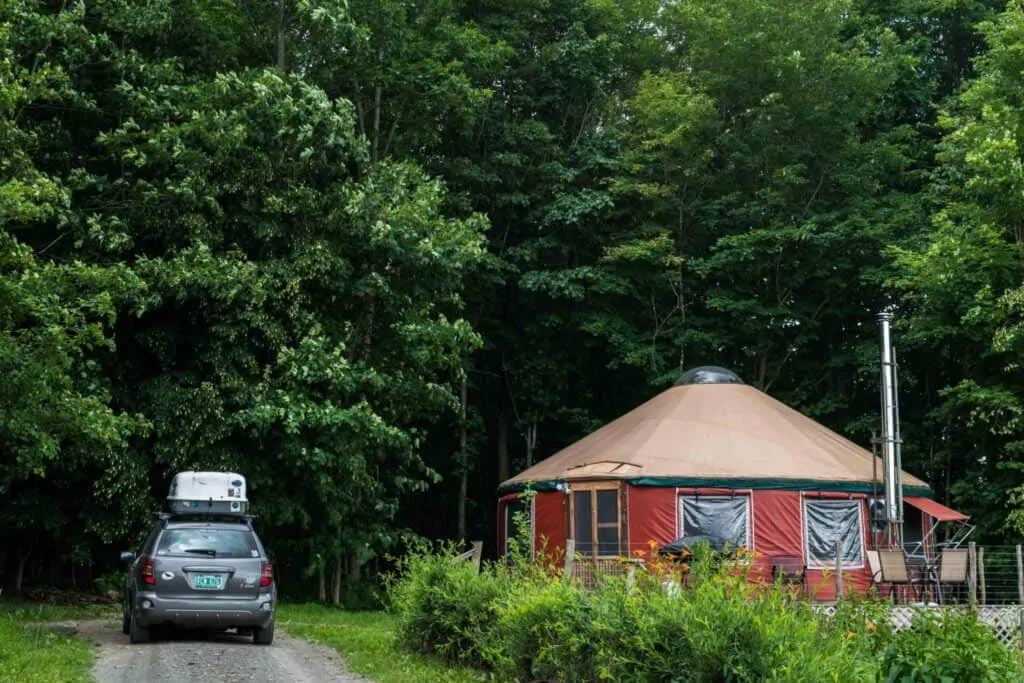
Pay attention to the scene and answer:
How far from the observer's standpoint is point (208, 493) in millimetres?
15008

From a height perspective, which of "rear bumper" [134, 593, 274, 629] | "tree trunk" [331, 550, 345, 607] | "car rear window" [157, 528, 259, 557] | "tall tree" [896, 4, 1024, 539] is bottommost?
"tree trunk" [331, 550, 345, 607]

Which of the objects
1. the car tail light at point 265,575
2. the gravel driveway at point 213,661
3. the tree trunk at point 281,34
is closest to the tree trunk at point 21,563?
the gravel driveway at point 213,661

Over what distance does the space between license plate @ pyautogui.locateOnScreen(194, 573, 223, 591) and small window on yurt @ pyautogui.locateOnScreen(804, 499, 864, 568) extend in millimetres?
11622

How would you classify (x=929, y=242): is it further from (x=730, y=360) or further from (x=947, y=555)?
(x=947, y=555)

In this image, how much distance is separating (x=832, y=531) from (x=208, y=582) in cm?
1227

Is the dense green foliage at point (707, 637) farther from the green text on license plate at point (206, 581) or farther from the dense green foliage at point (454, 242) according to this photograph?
the dense green foliage at point (454, 242)

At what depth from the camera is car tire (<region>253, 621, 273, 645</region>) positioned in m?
12.1

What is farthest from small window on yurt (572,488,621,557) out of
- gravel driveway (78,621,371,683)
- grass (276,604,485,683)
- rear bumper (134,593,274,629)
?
rear bumper (134,593,274,629)

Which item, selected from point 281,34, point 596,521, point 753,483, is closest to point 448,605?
point 596,521

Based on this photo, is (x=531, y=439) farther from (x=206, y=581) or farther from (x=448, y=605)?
(x=448, y=605)

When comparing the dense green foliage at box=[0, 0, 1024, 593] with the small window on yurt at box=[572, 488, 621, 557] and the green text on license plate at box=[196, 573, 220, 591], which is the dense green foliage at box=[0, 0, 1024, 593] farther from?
the green text on license plate at box=[196, 573, 220, 591]

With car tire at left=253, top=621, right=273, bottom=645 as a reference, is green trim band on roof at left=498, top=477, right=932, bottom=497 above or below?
above

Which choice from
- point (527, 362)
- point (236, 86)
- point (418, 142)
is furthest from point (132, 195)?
point (527, 362)

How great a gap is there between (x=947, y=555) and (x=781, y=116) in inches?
537
